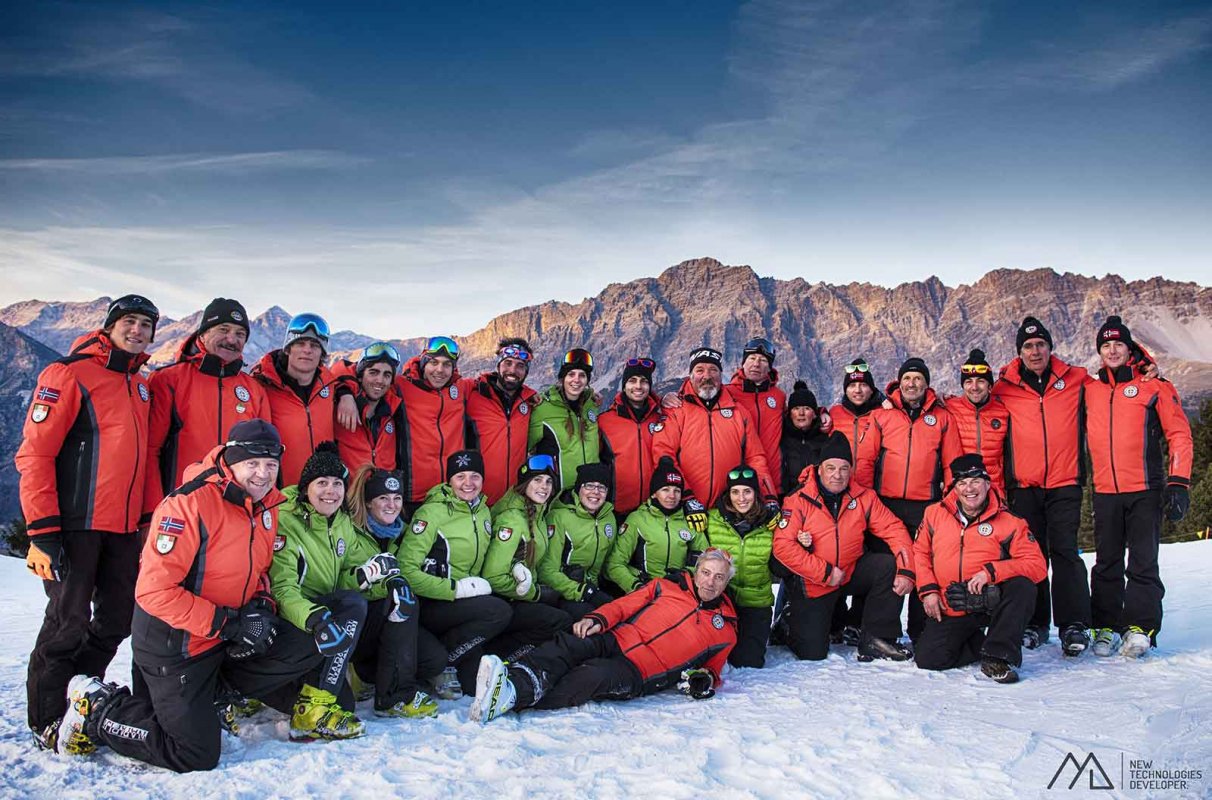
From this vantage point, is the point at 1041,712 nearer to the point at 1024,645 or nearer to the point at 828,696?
the point at 828,696

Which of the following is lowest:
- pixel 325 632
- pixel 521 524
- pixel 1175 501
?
pixel 325 632

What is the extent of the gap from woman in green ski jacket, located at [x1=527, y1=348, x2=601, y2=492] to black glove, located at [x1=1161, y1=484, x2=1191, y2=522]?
15.6 ft

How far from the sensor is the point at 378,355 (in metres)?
6.16

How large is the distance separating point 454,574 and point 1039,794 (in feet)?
12.1

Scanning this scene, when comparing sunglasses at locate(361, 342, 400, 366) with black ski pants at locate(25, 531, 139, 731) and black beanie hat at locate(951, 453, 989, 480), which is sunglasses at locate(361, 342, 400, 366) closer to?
black ski pants at locate(25, 531, 139, 731)

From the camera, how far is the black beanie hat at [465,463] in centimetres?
557

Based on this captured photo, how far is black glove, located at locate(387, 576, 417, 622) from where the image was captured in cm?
489

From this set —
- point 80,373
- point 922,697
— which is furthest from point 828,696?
point 80,373

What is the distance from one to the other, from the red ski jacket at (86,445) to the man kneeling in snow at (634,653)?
2381 millimetres

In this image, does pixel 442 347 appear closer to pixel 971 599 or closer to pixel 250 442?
pixel 250 442

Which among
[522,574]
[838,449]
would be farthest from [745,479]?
[522,574]

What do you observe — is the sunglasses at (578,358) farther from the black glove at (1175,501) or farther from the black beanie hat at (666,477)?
the black glove at (1175,501)

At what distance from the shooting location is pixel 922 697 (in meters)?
5.24

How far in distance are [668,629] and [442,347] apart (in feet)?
9.85
